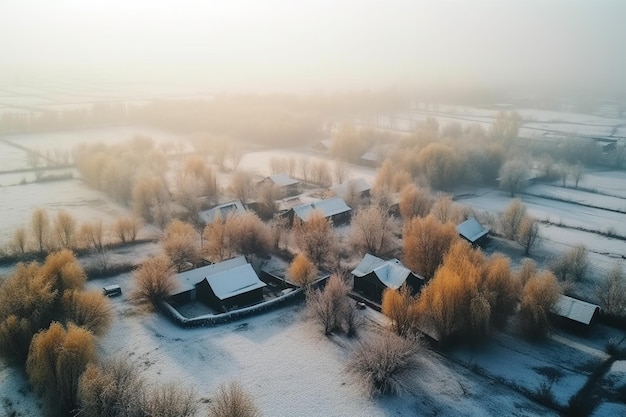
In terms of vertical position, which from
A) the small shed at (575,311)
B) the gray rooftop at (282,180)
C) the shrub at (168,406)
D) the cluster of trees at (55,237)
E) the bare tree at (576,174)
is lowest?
the cluster of trees at (55,237)

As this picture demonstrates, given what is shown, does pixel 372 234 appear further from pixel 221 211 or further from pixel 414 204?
pixel 221 211

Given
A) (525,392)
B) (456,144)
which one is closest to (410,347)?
(525,392)

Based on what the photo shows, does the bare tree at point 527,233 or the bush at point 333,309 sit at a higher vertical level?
the bare tree at point 527,233

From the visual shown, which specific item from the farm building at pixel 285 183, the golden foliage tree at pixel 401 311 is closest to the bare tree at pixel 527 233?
the golden foliage tree at pixel 401 311

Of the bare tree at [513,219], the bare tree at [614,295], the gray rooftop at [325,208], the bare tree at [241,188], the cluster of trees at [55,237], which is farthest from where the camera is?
the bare tree at [241,188]

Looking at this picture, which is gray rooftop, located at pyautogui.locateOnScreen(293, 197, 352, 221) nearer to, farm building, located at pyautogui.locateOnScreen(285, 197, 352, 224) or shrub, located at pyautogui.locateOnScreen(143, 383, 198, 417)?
farm building, located at pyautogui.locateOnScreen(285, 197, 352, 224)

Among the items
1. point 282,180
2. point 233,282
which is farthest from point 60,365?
point 282,180

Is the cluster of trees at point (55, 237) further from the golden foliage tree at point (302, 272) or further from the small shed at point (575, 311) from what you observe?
the small shed at point (575, 311)
